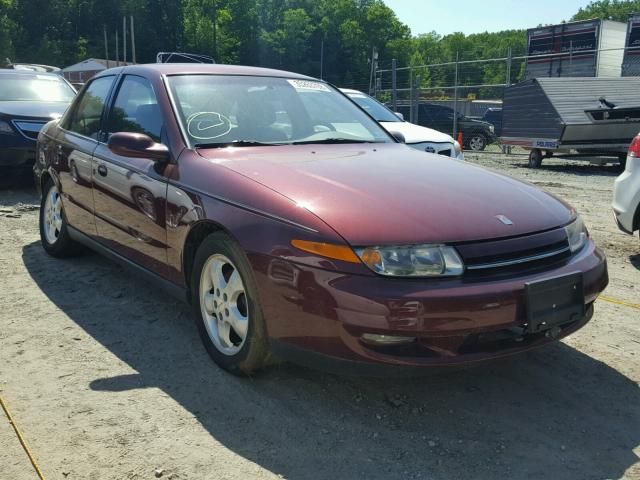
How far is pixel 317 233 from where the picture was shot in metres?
2.66

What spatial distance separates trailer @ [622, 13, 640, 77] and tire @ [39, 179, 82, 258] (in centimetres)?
1900

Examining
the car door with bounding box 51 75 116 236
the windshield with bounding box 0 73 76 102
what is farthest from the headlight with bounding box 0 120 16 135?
the car door with bounding box 51 75 116 236

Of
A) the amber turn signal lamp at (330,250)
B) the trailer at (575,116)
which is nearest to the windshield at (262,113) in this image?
the amber turn signal lamp at (330,250)

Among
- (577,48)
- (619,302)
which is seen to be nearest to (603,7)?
(577,48)

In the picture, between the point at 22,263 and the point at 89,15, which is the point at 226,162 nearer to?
the point at 22,263

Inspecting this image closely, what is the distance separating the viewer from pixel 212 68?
4.19 meters

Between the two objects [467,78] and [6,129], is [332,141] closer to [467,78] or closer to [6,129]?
[6,129]

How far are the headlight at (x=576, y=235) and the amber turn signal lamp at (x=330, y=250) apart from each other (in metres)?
1.16

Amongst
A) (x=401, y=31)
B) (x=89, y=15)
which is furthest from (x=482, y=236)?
(x=401, y=31)

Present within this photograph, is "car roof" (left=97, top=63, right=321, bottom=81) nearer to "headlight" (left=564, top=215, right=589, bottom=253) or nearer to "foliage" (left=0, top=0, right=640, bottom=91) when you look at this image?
"headlight" (left=564, top=215, right=589, bottom=253)

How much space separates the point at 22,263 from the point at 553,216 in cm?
423

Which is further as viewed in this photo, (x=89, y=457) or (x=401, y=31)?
(x=401, y=31)

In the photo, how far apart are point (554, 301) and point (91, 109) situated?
360cm

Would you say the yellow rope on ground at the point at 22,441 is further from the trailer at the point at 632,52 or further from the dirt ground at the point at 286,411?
the trailer at the point at 632,52
